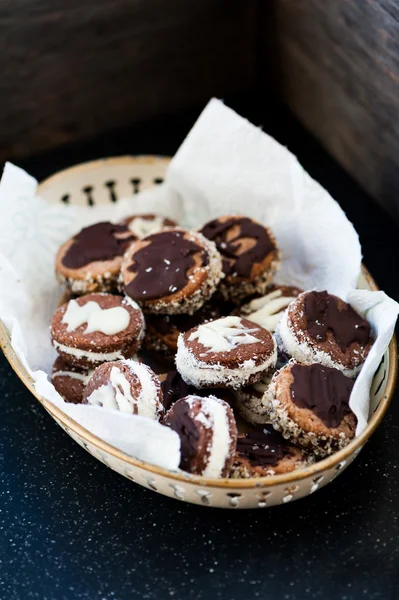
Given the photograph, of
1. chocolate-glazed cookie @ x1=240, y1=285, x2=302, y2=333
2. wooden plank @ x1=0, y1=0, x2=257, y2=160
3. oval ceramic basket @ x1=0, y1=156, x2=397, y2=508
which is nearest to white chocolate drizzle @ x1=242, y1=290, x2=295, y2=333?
chocolate-glazed cookie @ x1=240, y1=285, x2=302, y2=333

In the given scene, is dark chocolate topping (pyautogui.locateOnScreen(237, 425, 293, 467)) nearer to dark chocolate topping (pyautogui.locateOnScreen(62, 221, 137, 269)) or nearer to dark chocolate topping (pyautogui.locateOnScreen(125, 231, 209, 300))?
dark chocolate topping (pyautogui.locateOnScreen(125, 231, 209, 300))

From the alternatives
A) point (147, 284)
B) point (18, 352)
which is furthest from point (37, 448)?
point (147, 284)

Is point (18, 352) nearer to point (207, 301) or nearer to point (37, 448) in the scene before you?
point (37, 448)

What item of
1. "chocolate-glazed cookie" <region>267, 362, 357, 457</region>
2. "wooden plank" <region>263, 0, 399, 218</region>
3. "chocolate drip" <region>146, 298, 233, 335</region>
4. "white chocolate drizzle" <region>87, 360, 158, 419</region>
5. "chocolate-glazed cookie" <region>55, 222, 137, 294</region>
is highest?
"wooden plank" <region>263, 0, 399, 218</region>

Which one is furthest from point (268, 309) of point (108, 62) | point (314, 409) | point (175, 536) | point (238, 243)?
point (108, 62)

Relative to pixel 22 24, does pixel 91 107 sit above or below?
below

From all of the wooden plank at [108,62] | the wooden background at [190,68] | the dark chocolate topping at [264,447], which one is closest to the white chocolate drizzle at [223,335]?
the dark chocolate topping at [264,447]
